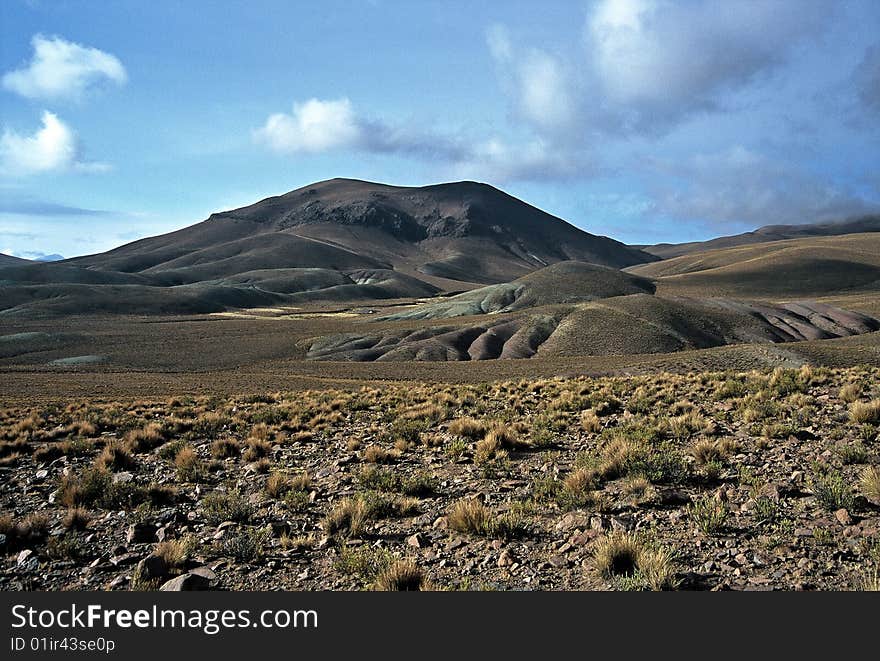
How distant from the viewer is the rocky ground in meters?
5.97

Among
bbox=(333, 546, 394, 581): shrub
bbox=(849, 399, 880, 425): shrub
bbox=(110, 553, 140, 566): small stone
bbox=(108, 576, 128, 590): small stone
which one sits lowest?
bbox=(110, 553, 140, 566): small stone

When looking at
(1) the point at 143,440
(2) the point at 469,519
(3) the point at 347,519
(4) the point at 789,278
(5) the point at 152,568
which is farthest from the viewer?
(4) the point at 789,278

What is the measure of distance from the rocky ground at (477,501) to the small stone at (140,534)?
63mm

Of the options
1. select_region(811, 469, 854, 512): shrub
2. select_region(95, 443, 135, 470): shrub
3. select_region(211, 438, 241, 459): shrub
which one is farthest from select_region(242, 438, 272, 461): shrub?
select_region(811, 469, 854, 512): shrub

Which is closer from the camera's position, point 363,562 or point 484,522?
point 363,562

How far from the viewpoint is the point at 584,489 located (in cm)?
836

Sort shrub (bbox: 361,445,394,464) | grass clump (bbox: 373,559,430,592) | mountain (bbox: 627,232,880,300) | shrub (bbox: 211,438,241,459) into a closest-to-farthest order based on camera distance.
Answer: grass clump (bbox: 373,559,430,592) → shrub (bbox: 361,445,394,464) → shrub (bbox: 211,438,241,459) → mountain (bbox: 627,232,880,300)

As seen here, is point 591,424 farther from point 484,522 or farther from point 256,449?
point 256,449

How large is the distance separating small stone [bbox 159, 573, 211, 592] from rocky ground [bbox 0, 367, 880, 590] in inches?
0.8

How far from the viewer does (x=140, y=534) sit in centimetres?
765

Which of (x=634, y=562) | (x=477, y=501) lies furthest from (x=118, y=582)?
(x=634, y=562)

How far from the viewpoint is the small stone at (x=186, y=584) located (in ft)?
19.1

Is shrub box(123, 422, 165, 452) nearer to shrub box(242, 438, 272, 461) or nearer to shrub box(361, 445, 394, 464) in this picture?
shrub box(242, 438, 272, 461)

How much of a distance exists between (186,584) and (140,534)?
230 cm
